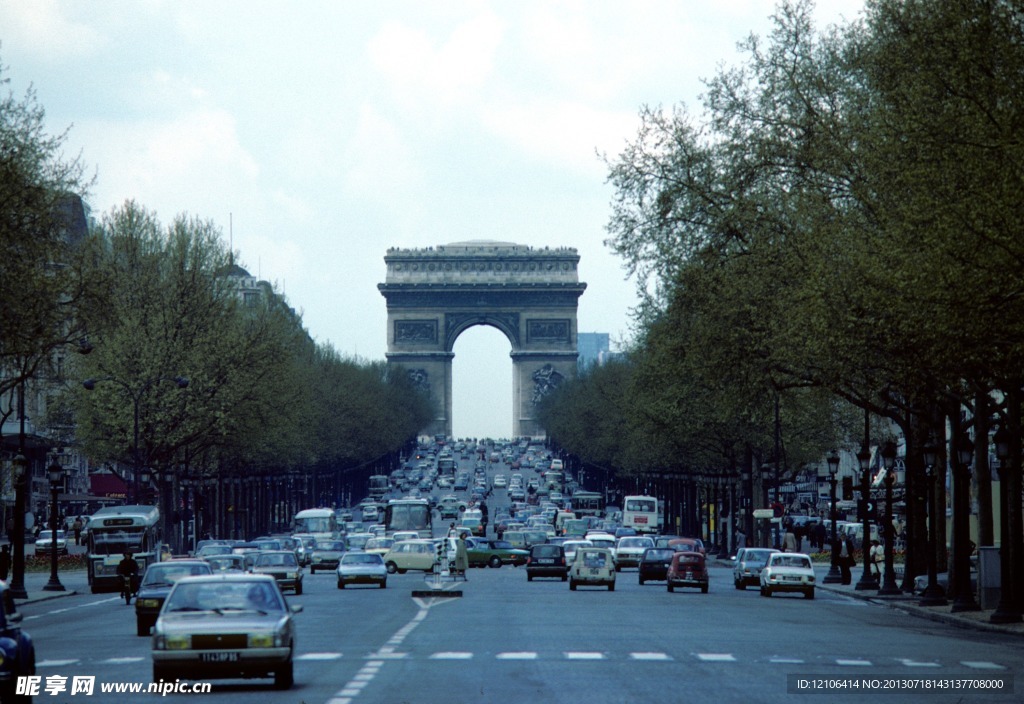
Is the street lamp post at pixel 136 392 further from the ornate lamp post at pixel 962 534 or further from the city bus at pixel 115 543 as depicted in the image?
the ornate lamp post at pixel 962 534

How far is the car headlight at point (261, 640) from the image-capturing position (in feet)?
68.3

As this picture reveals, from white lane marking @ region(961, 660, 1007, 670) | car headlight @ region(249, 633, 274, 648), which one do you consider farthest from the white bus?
car headlight @ region(249, 633, 274, 648)

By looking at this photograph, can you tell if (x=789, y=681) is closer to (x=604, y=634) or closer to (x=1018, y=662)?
(x=1018, y=662)

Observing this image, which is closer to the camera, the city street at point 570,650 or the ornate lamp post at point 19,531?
the city street at point 570,650

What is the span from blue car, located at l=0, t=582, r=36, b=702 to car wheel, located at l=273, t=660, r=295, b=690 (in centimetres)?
353

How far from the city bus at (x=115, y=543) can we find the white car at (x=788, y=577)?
19.3 metres

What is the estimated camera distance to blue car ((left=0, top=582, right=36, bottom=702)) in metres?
16.8

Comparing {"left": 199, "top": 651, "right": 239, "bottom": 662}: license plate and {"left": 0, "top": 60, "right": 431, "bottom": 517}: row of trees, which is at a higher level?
{"left": 0, "top": 60, "right": 431, "bottom": 517}: row of trees

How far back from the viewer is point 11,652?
55.8 feet

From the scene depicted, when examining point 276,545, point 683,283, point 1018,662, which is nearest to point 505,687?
point 1018,662

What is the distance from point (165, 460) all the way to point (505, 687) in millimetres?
59310

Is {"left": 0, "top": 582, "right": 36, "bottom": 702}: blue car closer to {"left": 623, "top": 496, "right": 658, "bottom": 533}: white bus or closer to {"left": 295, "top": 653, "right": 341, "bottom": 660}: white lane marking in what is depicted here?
{"left": 295, "top": 653, "right": 341, "bottom": 660}: white lane marking

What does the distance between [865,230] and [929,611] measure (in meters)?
9.72

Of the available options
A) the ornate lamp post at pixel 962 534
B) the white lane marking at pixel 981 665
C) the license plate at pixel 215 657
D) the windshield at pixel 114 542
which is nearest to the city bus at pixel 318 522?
the windshield at pixel 114 542
